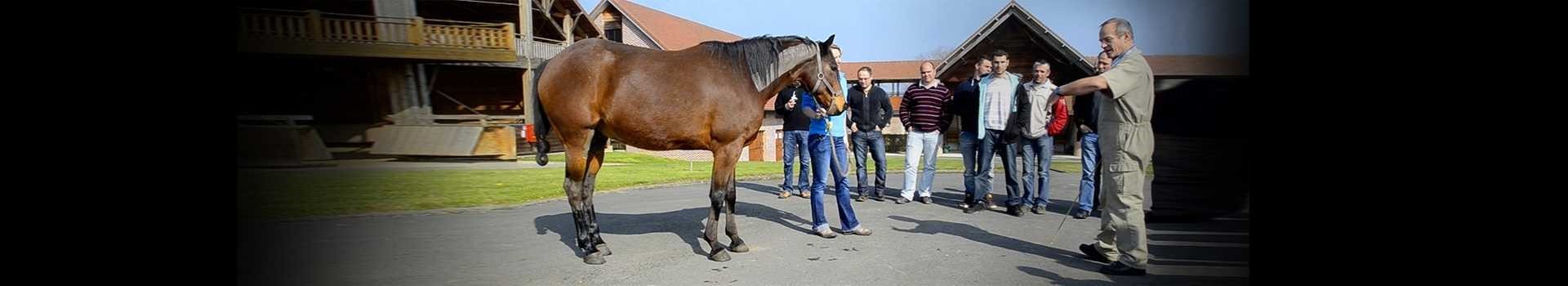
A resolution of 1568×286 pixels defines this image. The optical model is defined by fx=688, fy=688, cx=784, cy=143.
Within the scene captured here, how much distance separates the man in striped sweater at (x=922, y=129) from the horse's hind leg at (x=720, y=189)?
2638 millimetres

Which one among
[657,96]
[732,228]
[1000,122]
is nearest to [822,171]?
[732,228]

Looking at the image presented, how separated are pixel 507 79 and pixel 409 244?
477 millimetres

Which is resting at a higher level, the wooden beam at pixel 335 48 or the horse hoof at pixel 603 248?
the wooden beam at pixel 335 48

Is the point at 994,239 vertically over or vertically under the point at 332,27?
under

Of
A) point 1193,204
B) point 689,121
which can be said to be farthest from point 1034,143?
point 1193,204

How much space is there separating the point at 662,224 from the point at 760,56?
170 centimetres

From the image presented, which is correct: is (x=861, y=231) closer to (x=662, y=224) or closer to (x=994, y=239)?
(x=994, y=239)

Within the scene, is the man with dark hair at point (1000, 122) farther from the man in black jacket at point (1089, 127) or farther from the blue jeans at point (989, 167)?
the man in black jacket at point (1089, 127)

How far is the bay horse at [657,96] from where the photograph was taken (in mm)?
2769

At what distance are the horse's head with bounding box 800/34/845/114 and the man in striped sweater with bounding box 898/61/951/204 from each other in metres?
2.43

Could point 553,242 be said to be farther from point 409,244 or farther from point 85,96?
point 85,96

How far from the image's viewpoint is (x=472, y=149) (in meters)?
1.70

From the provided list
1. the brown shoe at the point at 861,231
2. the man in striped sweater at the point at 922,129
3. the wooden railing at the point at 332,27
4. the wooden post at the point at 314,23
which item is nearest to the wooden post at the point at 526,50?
the wooden railing at the point at 332,27

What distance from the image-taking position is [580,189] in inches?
126
